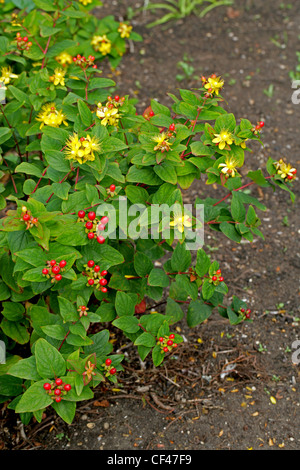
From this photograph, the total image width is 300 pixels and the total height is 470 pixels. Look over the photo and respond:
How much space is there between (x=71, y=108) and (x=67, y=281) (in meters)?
0.66

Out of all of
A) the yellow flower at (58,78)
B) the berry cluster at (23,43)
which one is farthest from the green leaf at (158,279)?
the berry cluster at (23,43)

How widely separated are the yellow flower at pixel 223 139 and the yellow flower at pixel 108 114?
1.16 feet

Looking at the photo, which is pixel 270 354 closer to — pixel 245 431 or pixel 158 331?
pixel 245 431

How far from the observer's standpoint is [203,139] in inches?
69.2

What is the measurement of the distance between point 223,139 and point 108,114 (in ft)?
1.31

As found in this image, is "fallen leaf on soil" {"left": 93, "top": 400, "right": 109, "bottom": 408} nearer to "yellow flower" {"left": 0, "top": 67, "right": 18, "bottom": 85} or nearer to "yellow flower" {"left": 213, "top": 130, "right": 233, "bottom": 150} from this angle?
"yellow flower" {"left": 213, "top": 130, "right": 233, "bottom": 150}

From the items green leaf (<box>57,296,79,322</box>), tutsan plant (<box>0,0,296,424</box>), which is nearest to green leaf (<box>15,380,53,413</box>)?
tutsan plant (<box>0,0,296,424</box>)

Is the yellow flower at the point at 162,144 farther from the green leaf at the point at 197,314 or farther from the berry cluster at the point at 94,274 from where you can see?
the green leaf at the point at 197,314

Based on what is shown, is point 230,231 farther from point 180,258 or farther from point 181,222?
point 181,222

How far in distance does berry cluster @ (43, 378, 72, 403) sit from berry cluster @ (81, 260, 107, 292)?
0.30 m

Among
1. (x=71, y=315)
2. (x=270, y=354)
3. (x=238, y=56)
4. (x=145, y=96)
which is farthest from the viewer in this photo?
(x=238, y=56)

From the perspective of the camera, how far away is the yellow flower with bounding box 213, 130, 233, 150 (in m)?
1.70
